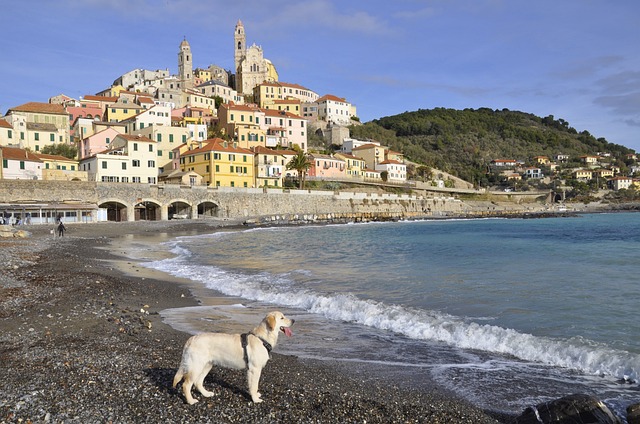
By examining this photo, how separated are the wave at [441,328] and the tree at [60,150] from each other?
199ft

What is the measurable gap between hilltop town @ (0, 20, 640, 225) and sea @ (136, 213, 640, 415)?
129 feet

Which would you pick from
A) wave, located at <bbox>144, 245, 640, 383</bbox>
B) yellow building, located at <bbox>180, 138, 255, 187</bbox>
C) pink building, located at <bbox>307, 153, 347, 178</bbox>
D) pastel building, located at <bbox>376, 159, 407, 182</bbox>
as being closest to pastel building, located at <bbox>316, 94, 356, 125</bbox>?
pastel building, located at <bbox>376, 159, 407, 182</bbox>

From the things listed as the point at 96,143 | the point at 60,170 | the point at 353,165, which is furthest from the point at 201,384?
the point at 353,165


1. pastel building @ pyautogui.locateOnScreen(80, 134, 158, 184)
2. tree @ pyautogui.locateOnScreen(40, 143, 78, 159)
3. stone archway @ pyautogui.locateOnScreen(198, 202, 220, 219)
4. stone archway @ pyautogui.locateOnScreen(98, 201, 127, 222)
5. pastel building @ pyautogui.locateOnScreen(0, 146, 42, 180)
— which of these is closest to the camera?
pastel building @ pyautogui.locateOnScreen(0, 146, 42, 180)

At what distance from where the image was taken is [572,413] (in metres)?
5.59

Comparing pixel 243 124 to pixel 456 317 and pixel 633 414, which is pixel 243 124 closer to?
pixel 456 317

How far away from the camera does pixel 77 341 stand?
8.31 metres

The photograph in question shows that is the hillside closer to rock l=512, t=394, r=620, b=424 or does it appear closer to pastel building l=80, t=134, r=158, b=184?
pastel building l=80, t=134, r=158, b=184

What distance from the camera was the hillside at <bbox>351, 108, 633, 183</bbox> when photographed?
460ft

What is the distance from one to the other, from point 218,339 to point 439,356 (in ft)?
15.5

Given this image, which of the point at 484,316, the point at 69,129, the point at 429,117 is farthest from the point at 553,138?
the point at 484,316

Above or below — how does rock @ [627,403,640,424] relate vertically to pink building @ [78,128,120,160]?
below

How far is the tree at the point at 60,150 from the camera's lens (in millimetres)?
67188

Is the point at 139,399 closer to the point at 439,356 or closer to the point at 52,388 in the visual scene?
the point at 52,388
